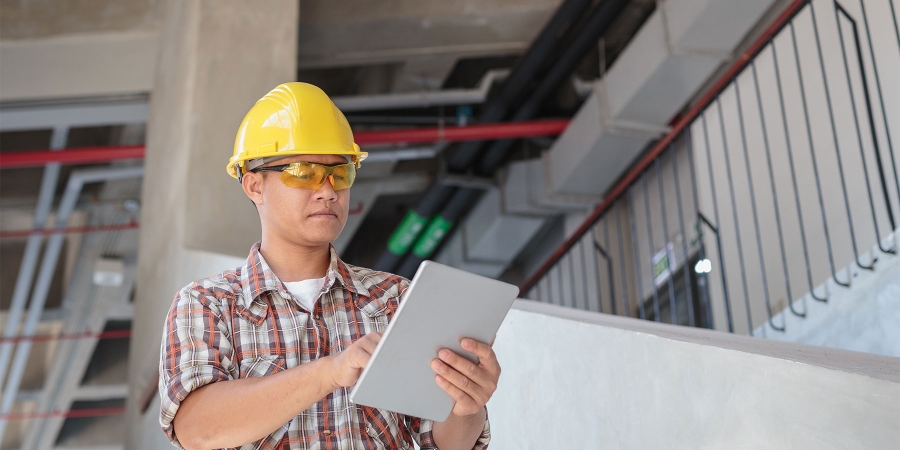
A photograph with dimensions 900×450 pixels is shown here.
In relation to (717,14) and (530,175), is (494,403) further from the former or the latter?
(530,175)

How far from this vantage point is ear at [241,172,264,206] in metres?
1.46

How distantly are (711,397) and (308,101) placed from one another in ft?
2.74

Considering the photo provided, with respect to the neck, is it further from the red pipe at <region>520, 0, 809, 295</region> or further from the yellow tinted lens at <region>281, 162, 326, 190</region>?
the red pipe at <region>520, 0, 809, 295</region>

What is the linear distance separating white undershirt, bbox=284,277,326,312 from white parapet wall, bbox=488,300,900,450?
A: 24.6 inches

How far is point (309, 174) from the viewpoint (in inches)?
55.6

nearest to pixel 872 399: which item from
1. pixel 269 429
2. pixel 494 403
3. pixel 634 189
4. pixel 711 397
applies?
pixel 711 397

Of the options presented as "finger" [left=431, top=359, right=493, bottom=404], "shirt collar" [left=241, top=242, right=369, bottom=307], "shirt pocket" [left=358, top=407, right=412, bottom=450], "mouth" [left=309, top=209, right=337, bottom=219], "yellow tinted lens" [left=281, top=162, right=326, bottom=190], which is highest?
"yellow tinted lens" [left=281, top=162, right=326, bottom=190]

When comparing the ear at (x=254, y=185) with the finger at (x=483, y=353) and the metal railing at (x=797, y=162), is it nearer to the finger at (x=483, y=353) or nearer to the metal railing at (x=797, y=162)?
the finger at (x=483, y=353)

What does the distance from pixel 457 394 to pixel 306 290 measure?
0.35 metres

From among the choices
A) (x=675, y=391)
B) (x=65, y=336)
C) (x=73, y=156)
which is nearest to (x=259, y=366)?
(x=675, y=391)

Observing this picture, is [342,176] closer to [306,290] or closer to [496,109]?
[306,290]

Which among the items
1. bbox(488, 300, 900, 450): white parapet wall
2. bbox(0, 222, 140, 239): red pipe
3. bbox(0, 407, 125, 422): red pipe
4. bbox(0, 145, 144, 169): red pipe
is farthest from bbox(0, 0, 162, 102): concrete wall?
bbox(0, 407, 125, 422): red pipe

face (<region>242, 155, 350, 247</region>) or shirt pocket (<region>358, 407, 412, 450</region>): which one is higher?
face (<region>242, 155, 350, 247</region>)

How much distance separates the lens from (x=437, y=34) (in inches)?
236
